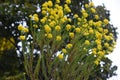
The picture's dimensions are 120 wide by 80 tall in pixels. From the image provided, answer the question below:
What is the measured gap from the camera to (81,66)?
22.9ft

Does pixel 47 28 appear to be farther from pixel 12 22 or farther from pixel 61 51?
pixel 12 22

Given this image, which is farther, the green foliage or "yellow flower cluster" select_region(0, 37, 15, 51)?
"yellow flower cluster" select_region(0, 37, 15, 51)

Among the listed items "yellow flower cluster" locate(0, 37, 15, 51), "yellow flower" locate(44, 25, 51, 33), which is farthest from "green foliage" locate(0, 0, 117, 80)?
"yellow flower" locate(44, 25, 51, 33)

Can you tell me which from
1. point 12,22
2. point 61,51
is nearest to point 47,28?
point 61,51

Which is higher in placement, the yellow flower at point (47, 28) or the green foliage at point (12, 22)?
the green foliage at point (12, 22)

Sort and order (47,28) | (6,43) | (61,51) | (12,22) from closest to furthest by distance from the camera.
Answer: (47,28) → (61,51) → (12,22) → (6,43)

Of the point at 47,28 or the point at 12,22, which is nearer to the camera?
the point at 47,28

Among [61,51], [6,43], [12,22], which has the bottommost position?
[61,51]

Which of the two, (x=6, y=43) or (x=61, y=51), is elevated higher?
(x=6, y=43)

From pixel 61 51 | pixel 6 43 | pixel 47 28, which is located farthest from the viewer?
pixel 6 43

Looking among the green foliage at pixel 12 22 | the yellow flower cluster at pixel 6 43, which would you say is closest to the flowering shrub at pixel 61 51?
the green foliage at pixel 12 22

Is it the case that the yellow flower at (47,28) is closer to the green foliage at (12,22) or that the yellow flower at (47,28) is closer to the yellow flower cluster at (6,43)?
the green foliage at (12,22)

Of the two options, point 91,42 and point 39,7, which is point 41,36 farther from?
point 39,7

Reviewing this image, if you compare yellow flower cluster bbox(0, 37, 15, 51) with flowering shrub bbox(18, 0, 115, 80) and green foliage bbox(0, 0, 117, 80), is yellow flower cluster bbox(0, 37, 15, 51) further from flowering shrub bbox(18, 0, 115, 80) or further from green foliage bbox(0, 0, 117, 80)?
flowering shrub bbox(18, 0, 115, 80)
